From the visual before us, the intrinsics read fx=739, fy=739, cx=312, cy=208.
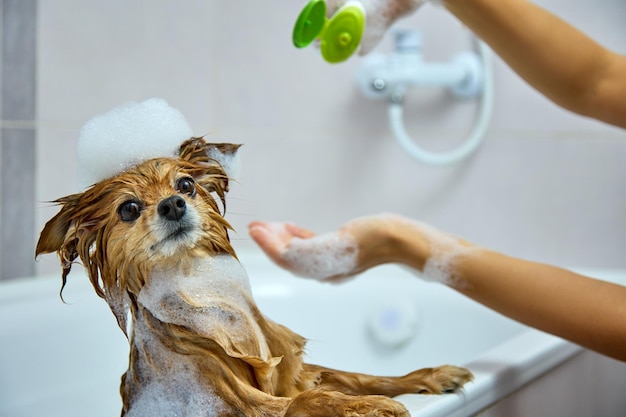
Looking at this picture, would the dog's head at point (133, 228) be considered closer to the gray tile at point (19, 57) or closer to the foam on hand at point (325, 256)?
the foam on hand at point (325, 256)

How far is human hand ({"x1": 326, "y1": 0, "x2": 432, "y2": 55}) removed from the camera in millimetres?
1026

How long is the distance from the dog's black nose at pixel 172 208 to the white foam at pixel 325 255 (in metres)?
0.51

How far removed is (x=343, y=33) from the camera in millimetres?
882

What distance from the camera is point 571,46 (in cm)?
101

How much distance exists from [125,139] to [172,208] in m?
0.08

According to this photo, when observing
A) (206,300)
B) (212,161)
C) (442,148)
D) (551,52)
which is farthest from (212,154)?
(442,148)

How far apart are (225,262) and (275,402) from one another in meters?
0.11

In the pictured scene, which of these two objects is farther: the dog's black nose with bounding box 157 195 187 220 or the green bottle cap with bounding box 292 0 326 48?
the green bottle cap with bounding box 292 0 326 48

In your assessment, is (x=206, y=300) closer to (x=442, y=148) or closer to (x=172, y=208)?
(x=172, y=208)

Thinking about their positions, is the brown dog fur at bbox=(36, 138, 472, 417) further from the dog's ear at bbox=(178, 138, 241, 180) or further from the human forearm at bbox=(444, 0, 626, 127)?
the human forearm at bbox=(444, 0, 626, 127)

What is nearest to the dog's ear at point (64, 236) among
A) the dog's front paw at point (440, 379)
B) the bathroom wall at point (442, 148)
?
the dog's front paw at point (440, 379)

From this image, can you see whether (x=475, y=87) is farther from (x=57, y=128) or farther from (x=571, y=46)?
(x=57, y=128)

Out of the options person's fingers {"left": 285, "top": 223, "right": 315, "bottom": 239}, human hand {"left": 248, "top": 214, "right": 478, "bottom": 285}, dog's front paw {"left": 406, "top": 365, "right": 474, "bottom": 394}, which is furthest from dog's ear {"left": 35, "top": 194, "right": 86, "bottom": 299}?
person's fingers {"left": 285, "top": 223, "right": 315, "bottom": 239}

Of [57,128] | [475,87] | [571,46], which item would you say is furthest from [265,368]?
[475,87]
